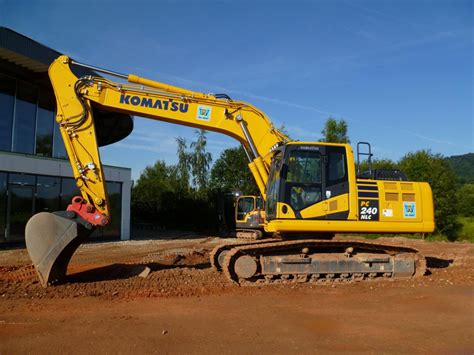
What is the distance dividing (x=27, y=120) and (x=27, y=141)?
893 millimetres

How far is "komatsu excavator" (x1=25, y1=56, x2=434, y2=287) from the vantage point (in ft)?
30.3

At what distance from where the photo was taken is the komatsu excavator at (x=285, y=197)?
9.24 metres

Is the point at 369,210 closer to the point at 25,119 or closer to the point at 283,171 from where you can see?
the point at 283,171

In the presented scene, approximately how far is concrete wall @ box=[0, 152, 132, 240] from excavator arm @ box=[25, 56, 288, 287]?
8.84 m

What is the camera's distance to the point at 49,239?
8383 mm

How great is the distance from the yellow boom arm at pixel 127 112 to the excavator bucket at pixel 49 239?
1.40 ft

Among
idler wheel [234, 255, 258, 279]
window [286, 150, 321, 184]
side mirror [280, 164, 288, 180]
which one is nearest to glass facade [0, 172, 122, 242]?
idler wheel [234, 255, 258, 279]

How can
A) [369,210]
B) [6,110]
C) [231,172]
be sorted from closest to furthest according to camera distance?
[369,210], [6,110], [231,172]

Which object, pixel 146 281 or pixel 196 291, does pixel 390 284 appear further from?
pixel 146 281

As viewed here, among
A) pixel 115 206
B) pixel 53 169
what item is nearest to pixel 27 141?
pixel 53 169

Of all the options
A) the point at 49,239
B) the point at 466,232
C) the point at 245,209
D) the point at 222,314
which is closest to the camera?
the point at 222,314

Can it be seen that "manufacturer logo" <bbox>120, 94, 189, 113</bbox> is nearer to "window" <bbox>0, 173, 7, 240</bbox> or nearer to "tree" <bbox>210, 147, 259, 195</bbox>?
"window" <bbox>0, 173, 7, 240</bbox>

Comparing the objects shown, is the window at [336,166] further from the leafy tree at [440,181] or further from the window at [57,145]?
the leafy tree at [440,181]

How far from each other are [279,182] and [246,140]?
149 centimetres
